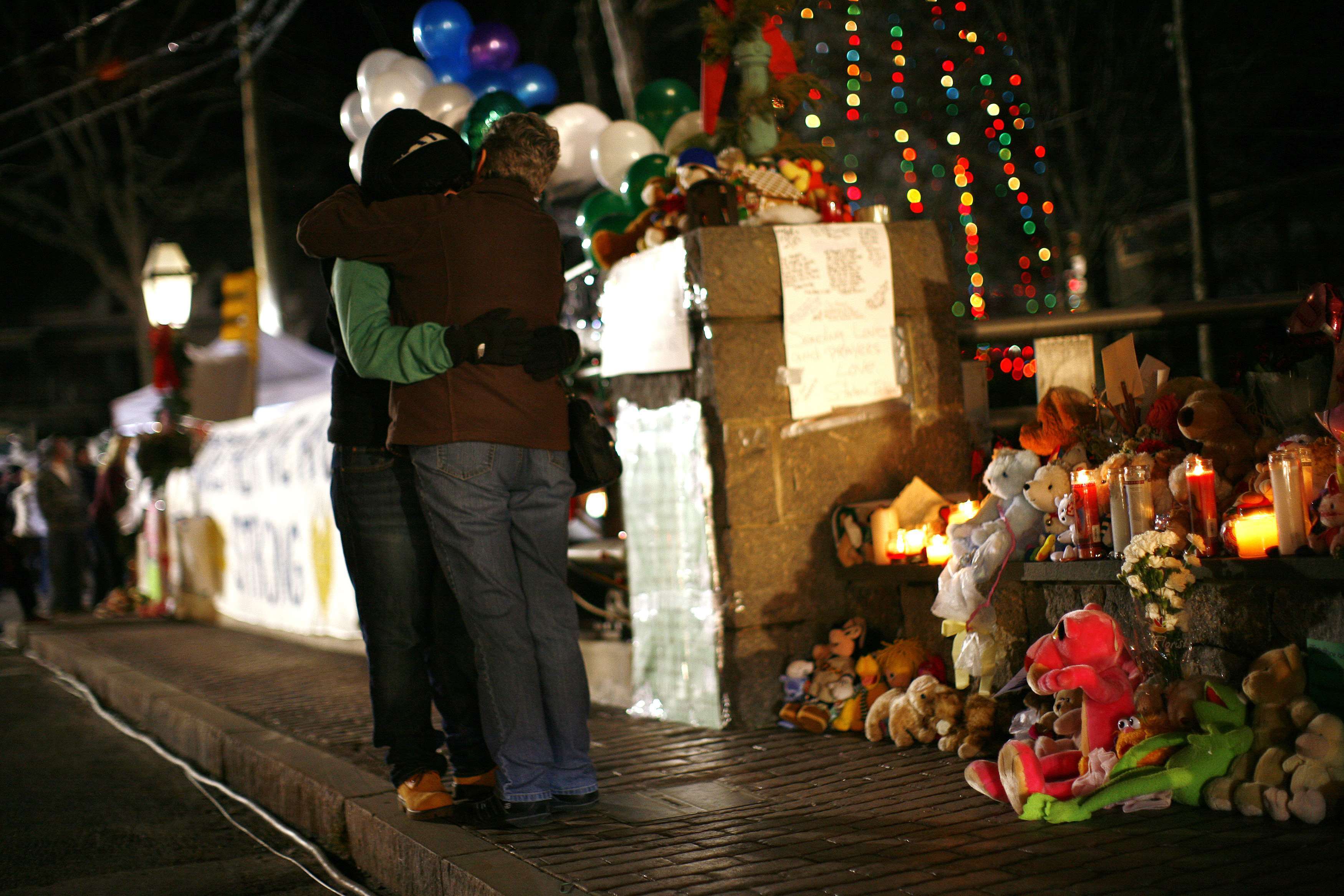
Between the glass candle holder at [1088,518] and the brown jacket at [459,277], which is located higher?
the brown jacket at [459,277]

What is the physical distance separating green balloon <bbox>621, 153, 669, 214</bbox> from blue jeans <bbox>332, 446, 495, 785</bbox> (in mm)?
2401

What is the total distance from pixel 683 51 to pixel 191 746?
16241 mm

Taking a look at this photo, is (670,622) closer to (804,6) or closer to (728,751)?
(728,751)

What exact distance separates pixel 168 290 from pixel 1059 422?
495 inches

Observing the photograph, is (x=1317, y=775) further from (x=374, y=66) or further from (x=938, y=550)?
(x=374, y=66)

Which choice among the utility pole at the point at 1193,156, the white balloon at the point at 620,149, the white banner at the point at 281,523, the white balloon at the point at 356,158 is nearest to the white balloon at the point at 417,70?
the white balloon at the point at 356,158

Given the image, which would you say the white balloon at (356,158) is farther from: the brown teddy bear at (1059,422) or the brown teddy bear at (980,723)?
the brown teddy bear at (980,723)

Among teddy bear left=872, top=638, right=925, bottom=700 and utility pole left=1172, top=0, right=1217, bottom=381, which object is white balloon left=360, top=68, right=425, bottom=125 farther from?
utility pole left=1172, top=0, right=1217, bottom=381

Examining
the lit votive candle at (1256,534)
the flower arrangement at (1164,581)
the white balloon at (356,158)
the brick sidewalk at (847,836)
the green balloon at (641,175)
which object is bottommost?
the brick sidewalk at (847,836)

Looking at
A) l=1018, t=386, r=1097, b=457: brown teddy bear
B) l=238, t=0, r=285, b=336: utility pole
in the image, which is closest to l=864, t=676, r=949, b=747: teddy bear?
l=1018, t=386, r=1097, b=457: brown teddy bear

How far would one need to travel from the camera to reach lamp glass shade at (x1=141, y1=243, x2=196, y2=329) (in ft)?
46.8

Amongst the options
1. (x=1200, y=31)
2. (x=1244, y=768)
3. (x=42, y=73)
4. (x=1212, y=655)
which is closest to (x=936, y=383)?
(x=1212, y=655)

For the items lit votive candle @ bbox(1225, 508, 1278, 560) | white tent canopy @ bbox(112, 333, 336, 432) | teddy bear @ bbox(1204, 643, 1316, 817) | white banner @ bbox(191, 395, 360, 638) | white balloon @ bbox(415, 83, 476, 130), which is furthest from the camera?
white tent canopy @ bbox(112, 333, 336, 432)

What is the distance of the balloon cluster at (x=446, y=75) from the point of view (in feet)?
23.5
